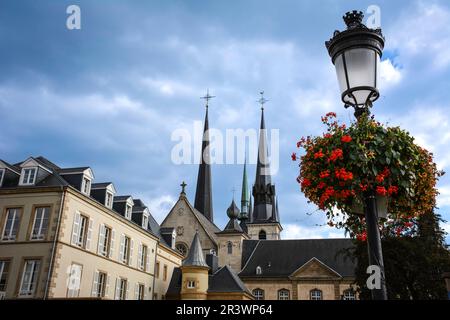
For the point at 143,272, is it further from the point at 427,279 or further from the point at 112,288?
the point at 427,279

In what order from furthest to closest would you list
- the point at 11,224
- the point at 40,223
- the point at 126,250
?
the point at 126,250 < the point at 11,224 < the point at 40,223

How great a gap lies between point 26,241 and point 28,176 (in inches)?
170

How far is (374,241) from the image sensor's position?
4027 mm

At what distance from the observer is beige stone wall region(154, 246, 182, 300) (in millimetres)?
38250

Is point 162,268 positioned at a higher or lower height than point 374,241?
higher

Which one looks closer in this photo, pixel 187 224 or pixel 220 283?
pixel 220 283

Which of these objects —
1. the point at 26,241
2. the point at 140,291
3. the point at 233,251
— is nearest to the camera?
the point at 26,241

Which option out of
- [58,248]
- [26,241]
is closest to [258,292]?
[58,248]

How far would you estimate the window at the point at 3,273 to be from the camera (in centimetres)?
2359

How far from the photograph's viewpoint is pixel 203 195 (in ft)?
220

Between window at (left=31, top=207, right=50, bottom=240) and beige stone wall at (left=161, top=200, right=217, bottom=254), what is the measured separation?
27.3 meters

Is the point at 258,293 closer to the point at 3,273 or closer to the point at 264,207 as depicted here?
the point at 264,207

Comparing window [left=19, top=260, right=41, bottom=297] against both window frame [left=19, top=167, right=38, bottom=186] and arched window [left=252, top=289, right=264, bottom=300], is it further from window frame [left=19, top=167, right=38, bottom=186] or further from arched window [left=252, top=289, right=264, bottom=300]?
arched window [left=252, top=289, right=264, bottom=300]
